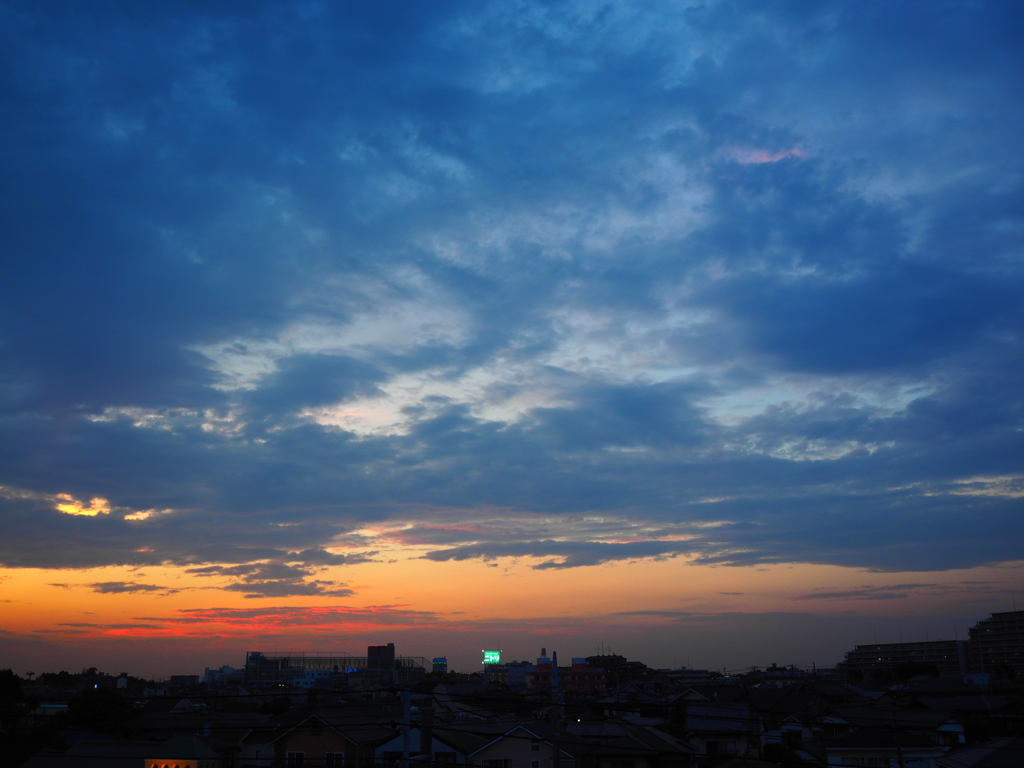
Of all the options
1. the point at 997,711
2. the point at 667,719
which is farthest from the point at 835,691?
the point at 667,719

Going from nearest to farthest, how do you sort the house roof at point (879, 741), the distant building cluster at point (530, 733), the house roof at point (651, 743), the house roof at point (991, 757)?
the house roof at point (991, 757)
the distant building cluster at point (530, 733)
the house roof at point (651, 743)
the house roof at point (879, 741)

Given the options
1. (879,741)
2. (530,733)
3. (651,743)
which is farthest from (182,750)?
(879,741)

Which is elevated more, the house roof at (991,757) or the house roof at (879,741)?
the house roof at (991,757)

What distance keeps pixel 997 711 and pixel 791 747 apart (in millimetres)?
20138

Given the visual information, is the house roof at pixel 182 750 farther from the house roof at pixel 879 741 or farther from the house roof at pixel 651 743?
the house roof at pixel 879 741

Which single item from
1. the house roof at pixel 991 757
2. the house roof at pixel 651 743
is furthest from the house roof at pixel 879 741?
the house roof at pixel 991 757

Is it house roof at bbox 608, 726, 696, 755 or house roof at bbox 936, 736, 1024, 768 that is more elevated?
house roof at bbox 936, 736, 1024, 768

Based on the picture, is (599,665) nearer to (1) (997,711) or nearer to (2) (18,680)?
(1) (997,711)

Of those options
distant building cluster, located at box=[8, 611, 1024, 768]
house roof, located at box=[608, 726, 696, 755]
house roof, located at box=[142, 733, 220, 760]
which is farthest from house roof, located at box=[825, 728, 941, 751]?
house roof, located at box=[142, 733, 220, 760]

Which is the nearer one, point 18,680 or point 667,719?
point 18,680

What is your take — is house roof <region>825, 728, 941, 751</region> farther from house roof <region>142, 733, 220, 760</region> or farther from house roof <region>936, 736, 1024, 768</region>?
house roof <region>142, 733, 220, 760</region>

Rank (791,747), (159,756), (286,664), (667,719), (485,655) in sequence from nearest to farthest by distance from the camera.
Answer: (159,756) < (791,747) < (667,719) < (286,664) < (485,655)

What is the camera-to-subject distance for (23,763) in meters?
42.7

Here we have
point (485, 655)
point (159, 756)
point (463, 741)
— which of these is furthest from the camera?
point (485, 655)
